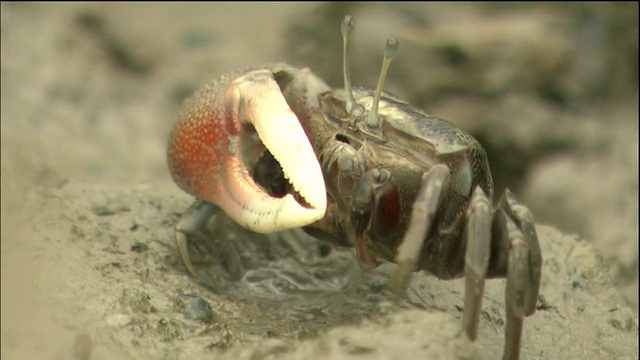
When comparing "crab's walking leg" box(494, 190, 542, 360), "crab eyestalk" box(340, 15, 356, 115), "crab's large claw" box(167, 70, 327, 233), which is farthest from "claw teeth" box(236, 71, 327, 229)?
"crab's walking leg" box(494, 190, 542, 360)

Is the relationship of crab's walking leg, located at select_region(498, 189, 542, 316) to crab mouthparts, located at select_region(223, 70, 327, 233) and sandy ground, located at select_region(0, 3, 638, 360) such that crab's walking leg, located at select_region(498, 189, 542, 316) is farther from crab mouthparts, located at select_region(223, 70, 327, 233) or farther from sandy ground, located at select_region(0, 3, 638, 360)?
crab mouthparts, located at select_region(223, 70, 327, 233)

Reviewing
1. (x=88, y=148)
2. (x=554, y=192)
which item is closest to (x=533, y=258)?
(x=554, y=192)

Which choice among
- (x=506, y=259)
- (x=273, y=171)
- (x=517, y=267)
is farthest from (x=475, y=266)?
(x=273, y=171)

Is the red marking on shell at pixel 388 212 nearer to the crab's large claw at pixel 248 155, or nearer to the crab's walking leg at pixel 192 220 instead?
the crab's large claw at pixel 248 155

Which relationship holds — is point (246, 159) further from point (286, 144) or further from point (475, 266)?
point (475, 266)

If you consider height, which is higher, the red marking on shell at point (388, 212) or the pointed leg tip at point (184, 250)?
the red marking on shell at point (388, 212)

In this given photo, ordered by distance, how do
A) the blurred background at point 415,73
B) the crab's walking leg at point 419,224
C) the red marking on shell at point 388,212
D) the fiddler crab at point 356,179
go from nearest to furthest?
1. the crab's walking leg at point 419,224
2. the fiddler crab at point 356,179
3. the red marking on shell at point 388,212
4. the blurred background at point 415,73

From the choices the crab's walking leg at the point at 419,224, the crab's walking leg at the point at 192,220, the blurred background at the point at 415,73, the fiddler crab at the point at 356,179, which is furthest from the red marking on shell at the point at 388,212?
the blurred background at the point at 415,73
